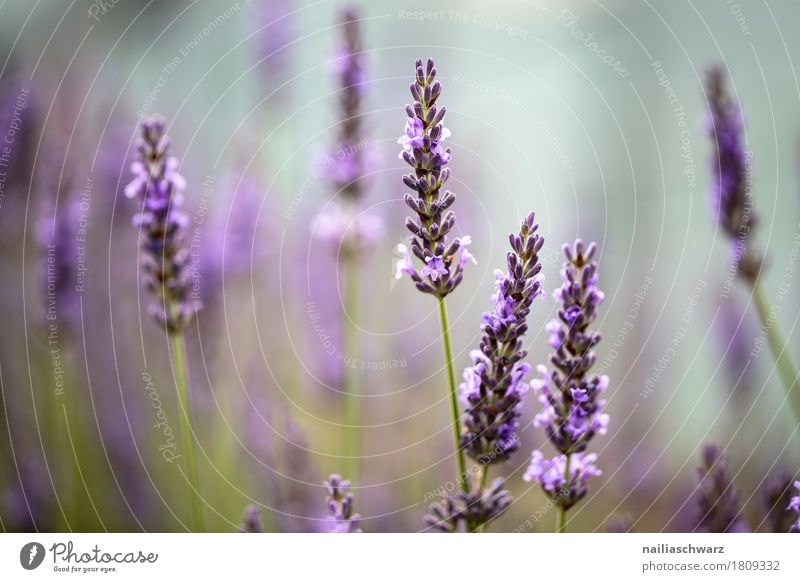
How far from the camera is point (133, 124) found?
2359 mm

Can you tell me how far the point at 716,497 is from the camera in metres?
1.18

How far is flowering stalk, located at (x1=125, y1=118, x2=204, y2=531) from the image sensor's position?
1.20 metres

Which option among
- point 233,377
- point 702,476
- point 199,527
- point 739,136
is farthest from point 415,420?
point 739,136

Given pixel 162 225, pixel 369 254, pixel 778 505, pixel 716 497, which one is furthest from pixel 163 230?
pixel 778 505

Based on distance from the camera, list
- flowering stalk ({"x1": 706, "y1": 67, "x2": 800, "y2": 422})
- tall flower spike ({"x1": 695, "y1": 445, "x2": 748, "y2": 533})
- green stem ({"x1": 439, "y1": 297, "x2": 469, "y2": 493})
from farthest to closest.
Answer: flowering stalk ({"x1": 706, "y1": 67, "x2": 800, "y2": 422}) → tall flower spike ({"x1": 695, "y1": 445, "x2": 748, "y2": 533}) → green stem ({"x1": 439, "y1": 297, "x2": 469, "y2": 493})

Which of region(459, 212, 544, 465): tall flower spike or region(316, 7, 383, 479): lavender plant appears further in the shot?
region(316, 7, 383, 479): lavender plant

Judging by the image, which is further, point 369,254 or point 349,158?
point 369,254

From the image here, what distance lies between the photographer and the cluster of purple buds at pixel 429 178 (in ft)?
3.25

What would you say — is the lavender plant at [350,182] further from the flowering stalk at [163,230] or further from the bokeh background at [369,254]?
the flowering stalk at [163,230]

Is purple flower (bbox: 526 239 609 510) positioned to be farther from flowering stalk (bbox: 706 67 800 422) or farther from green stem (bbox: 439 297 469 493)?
flowering stalk (bbox: 706 67 800 422)

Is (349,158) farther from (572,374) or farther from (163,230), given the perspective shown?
(572,374)

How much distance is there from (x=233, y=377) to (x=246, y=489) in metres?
0.40

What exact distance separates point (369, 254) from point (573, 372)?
1094 mm
